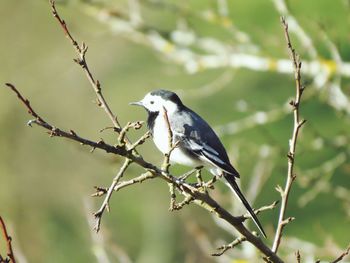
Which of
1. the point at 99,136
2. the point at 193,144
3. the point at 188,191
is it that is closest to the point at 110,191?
the point at 188,191

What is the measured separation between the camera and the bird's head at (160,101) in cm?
440

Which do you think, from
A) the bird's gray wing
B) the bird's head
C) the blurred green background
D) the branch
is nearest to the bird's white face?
the bird's head

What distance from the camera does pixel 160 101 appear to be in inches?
174

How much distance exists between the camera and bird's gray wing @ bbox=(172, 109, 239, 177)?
156 inches

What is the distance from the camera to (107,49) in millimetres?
16391

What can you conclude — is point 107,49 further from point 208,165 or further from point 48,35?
point 208,165

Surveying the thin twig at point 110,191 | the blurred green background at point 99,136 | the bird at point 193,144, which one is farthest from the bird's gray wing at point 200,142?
the blurred green background at point 99,136

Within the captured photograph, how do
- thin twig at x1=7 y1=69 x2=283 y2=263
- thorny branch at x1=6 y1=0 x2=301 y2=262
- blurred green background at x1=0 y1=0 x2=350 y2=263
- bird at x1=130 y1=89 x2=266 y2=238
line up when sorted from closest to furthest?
1. thorny branch at x1=6 y1=0 x2=301 y2=262
2. thin twig at x1=7 y1=69 x2=283 y2=263
3. bird at x1=130 y1=89 x2=266 y2=238
4. blurred green background at x1=0 y1=0 x2=350 y2=263

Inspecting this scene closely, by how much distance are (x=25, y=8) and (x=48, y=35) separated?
2.07 feet

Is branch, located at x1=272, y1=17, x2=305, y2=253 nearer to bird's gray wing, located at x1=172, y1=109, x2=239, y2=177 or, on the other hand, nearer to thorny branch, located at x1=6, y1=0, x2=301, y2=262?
thorny branch, located at x1=6, y1=0, x2=301, y2=262

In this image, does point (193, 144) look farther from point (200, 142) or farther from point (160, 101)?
point (160, 101)

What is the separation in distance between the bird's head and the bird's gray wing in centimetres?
18

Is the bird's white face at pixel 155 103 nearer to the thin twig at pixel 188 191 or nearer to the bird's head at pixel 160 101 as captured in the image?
the bird's head at pixel 160 101

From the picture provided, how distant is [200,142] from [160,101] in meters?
0.50
